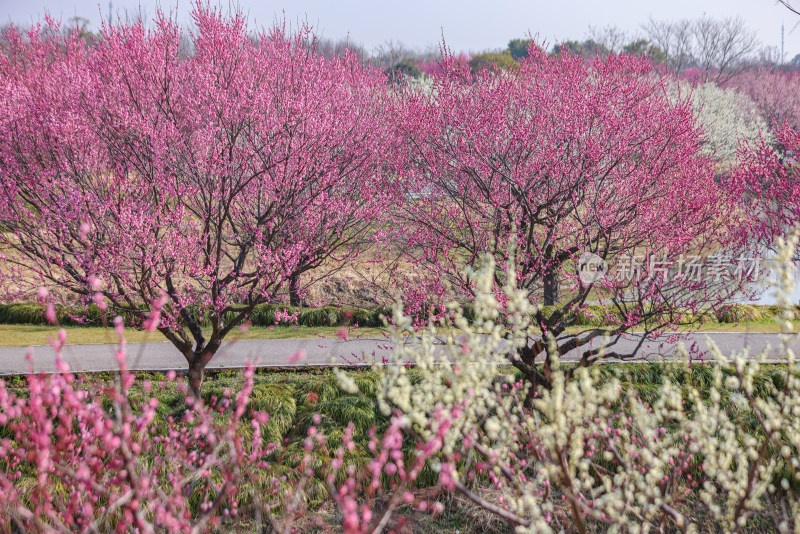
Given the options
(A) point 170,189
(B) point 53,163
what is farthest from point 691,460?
(B) point 53,163

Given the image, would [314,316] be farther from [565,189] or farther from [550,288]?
[565,189]

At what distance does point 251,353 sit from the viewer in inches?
459

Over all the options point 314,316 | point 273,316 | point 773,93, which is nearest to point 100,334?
point 273,316

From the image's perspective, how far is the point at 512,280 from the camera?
3.23m

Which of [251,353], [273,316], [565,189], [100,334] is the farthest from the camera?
Result: [273,316]

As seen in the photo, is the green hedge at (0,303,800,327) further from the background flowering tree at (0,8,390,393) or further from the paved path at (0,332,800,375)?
the background flowering tree at (0,8,390,393)

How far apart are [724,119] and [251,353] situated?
29.6m

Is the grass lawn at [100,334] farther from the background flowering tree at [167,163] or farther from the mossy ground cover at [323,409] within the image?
the background flowering tree at [167,163]

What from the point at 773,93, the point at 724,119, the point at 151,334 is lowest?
the point at 151,334

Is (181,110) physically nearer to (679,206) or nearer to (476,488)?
(476,488)

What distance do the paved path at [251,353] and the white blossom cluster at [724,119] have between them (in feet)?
55.7

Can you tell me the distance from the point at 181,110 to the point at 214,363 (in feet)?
18.1

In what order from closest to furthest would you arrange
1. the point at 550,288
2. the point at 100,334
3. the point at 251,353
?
the point at 251,353
the point at 550,288
the point at 100,334

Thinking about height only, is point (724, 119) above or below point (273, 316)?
above
